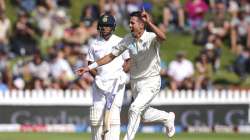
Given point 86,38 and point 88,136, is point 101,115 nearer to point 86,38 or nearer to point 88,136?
point 88,136

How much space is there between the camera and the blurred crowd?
25.2 meters

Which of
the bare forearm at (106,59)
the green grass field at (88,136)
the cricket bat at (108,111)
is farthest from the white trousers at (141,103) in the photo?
the green grass field at (88,136)

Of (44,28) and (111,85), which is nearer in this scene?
(111,85)

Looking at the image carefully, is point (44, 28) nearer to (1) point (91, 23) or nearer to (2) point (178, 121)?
(1) point (91, 23)

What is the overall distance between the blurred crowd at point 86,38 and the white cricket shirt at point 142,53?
10.9m

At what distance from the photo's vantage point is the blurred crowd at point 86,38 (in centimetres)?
2522

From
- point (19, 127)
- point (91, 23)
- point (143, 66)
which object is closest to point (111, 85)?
point (143, 66)

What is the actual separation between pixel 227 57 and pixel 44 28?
5.47m

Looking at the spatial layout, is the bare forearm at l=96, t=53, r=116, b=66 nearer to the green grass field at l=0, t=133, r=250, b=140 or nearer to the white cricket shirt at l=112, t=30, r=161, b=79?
the white cricket shirt at l=112, t=30, r=161, b=79

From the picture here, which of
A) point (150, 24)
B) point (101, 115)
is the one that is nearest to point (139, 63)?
point (101, 115)

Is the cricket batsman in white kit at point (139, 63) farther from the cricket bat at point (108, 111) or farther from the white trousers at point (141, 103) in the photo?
the cricket bat at point (108, 111)

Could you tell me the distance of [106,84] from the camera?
14.2 metres

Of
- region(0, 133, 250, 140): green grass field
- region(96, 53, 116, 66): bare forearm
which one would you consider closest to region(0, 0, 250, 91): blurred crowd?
region(0, 133, 250, 140): green grass field

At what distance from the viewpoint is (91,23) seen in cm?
2700
